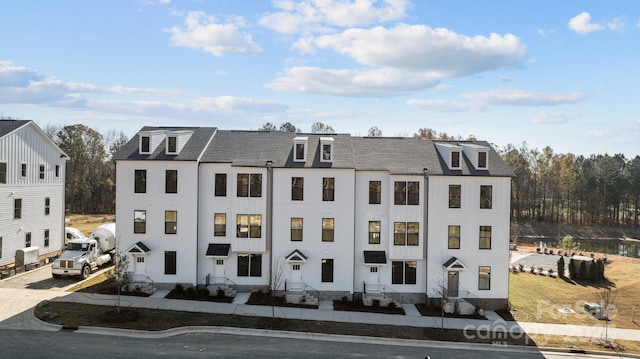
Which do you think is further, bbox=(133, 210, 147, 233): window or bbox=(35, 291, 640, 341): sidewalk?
bbox=(133, 210, 147, 233): window

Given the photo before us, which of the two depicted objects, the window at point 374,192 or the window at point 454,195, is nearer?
the window at point 454,195

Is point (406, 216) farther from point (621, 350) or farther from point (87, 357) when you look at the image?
point (87, 357)

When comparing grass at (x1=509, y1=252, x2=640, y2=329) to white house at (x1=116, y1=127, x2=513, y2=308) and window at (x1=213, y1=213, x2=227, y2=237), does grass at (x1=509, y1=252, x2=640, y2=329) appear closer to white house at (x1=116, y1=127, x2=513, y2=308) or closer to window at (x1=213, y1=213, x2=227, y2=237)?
white house at (x1=116, y1=127, x2=513, y2=308)

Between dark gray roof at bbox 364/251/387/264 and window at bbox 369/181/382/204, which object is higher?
window at bbox 369/181/382/204

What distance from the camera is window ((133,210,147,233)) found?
3020 centimetres

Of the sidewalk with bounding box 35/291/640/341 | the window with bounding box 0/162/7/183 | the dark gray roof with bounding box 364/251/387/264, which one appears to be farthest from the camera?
the window with bounding box 0/162/7/183

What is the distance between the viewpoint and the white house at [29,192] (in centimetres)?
3281

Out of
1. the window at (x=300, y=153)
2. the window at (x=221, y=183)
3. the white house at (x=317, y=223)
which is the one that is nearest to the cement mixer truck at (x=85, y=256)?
the white house at (x=317, y=223)

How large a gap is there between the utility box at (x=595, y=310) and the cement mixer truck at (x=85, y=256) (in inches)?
1350

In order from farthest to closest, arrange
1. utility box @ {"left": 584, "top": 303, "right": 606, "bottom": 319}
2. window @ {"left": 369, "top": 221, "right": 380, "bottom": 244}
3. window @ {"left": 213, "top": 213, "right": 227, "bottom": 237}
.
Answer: window @ {"left": 369, "top": 221, "right": 380, "bottom": 244}, window @ {"left": 213, "top": 213, "right": 227, "bottom": 237}, utility box @ {"left": 584, "top": 303, "right": 606, "bottom": 319}

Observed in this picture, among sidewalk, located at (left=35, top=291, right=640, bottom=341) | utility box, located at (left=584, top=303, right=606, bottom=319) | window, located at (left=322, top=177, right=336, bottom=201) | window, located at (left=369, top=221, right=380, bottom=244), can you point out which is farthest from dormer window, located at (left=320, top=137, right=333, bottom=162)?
utility box, located at (left=584, top=303, right=606, bottom=319)

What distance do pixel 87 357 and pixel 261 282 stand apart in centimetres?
1257

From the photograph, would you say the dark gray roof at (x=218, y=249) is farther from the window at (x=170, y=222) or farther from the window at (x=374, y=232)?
the window at (x=374, y=232)

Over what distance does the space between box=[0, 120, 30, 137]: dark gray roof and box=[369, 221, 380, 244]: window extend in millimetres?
26483
